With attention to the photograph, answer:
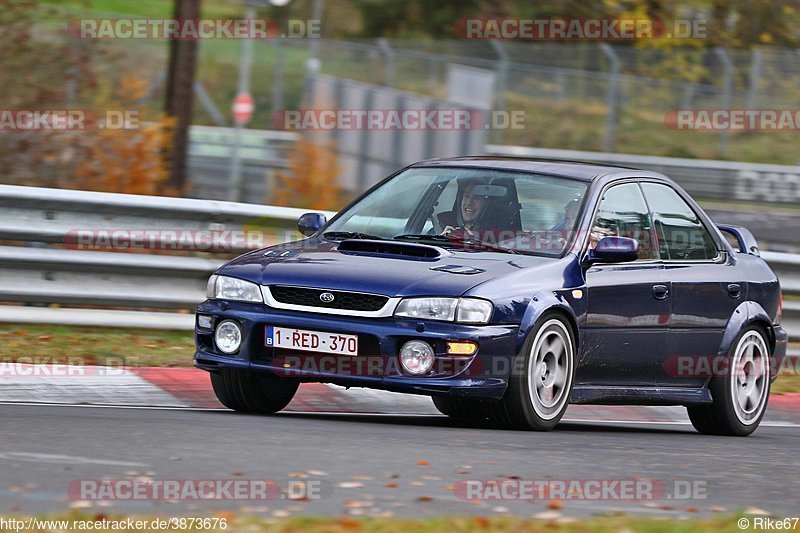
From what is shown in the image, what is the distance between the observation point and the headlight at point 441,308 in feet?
26.2

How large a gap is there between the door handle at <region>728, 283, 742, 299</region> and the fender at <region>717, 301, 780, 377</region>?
7cm

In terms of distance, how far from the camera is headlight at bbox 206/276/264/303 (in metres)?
8.34

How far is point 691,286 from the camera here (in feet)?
31.5

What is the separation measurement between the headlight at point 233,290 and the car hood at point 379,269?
4cm

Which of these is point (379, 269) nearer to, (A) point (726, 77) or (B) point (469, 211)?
(B) point (469, 211)

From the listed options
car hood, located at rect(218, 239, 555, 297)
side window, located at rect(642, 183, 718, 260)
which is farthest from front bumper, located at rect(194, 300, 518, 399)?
side window, located at rect(642, 183, 718, 260)

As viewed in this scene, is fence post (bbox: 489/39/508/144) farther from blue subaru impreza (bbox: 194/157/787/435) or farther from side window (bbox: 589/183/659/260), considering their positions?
side window (bbox: 589/183/659/260)

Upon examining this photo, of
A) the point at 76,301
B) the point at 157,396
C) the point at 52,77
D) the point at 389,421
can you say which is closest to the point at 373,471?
the point at 389,421

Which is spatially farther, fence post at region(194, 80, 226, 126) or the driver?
fence post at region(194, 80, 226, 126)

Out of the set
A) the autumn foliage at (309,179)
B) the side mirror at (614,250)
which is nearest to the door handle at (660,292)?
the side mirror at (614,250)

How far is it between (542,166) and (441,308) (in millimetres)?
1708

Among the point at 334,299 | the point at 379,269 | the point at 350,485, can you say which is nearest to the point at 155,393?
the point at 334,299

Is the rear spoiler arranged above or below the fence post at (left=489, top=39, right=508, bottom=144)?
below

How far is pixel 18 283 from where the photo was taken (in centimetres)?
1127
